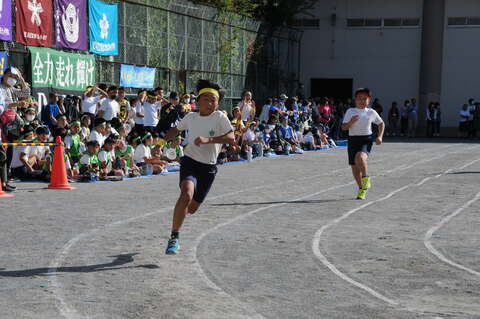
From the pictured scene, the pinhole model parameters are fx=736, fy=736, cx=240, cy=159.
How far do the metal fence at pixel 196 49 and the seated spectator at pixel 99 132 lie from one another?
Answer: 2.86 metres

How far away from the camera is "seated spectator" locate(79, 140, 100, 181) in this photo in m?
15.1

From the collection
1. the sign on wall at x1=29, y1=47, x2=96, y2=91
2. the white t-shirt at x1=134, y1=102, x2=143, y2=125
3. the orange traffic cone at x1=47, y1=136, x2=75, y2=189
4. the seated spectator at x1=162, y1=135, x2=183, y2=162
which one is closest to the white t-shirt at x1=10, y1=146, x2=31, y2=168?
the orange traffic cone at x1=47, y1=136, x2=75, y2=189

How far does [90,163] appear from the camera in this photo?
15.3 metres

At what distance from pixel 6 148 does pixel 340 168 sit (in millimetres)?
8766

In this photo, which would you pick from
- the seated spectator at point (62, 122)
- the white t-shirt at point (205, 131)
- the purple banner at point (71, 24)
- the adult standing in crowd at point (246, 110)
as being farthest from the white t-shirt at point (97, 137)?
the white t-shirt at point (205, 131)

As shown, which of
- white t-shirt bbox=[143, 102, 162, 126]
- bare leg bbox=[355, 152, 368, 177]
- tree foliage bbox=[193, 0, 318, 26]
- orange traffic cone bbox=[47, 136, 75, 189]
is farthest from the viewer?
tree foliage bbox=[193, 0, 318, 26]

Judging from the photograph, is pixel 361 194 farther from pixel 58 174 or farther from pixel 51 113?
pixel 51 113

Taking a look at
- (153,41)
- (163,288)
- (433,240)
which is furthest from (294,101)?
(163,288)

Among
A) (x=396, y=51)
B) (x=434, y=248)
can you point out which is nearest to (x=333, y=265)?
(x=434, y=248)

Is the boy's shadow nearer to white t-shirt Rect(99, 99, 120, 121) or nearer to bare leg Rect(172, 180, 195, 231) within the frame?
bare leg Rect(172, 180, 195, 231)

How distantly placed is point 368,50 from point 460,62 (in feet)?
16.6

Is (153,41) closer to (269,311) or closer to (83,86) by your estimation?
(83,86)

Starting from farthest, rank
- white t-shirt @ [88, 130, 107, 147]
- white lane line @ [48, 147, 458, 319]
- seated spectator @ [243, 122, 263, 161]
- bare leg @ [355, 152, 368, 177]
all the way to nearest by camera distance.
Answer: seated spectator @ [243, 122, 263, 161]
white t-shirt @ [88, 130, 107, 147]
bare leg @ [355, 152, 368, 177]
white lane line @ [48, 147, 458, 319]

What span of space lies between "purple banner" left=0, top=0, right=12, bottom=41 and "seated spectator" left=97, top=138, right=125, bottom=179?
12.1 ft
